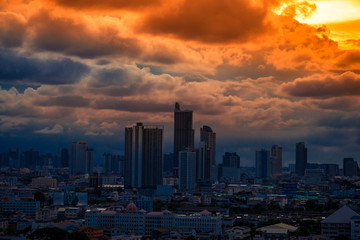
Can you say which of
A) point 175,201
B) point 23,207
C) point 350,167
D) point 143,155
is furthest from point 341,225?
point 350,167

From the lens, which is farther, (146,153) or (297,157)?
(297,157)

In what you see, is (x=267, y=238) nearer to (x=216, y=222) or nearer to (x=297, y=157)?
(x=216, y=222)

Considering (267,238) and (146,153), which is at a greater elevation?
(146,153)

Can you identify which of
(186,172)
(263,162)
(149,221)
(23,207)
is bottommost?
(149,221)

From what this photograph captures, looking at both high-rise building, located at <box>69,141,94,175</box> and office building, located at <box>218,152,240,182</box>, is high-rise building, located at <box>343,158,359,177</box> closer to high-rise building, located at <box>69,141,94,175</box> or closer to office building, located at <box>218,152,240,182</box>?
office building, located at <box>218,152,240,182</box>

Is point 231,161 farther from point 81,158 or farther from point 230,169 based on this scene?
point 81,158

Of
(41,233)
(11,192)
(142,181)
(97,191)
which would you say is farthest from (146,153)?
(41,233)

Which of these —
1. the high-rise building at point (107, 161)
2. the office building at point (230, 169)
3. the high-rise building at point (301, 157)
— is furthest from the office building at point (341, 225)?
the high-rise building at point (107, 161)
